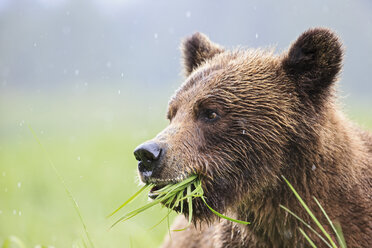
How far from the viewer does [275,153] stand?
13.5 feet

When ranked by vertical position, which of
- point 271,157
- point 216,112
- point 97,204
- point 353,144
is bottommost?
point 97,204

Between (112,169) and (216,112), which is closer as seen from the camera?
(216,112)

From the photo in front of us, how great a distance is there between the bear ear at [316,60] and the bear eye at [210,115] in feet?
2.53

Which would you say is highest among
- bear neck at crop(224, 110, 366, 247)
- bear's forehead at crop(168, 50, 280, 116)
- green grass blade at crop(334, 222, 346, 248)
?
bear's forehead at crop(168, 50, 280, 116)

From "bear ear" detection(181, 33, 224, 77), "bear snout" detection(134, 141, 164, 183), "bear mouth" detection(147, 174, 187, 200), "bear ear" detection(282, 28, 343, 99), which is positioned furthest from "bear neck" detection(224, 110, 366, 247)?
"bear ear" detection(181, 33, 224, 77)

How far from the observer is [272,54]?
15.9ft

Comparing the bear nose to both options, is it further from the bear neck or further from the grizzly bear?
the bear neck

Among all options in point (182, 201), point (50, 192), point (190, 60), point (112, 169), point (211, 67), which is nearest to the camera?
point (182, 201)

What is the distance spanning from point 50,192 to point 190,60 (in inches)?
340

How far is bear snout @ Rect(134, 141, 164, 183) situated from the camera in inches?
152

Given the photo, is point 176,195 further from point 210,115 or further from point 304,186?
point 304,186

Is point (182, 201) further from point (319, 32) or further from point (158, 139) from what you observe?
point (319, 32)

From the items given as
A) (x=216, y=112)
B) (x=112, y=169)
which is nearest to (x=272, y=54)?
(x=216, y=112)

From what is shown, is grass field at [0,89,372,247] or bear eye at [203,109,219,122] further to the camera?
grass field at [0,89,372,247]
